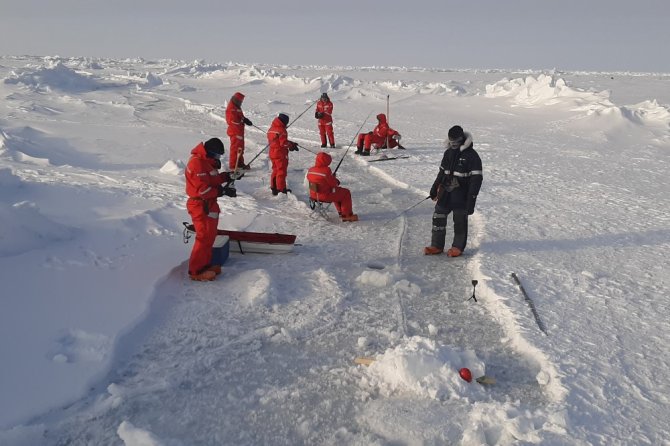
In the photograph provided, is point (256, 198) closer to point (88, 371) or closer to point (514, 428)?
point (88, 371)

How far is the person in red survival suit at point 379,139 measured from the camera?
12.3 m

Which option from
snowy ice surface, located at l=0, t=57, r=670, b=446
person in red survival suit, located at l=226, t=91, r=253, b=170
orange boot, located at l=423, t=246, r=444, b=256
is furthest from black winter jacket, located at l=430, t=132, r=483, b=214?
person in red survival suit, located at l=226, t=91, r=253, b=170

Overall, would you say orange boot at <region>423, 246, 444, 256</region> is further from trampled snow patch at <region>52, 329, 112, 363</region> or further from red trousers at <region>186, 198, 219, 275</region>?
trampled snow patch at <region>52, 329, 112, 363</region>

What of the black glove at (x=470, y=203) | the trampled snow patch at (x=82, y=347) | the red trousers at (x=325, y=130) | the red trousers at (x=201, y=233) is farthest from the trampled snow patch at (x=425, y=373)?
the red trousers at (x=325, y=130)

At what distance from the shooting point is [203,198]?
15.9 feet

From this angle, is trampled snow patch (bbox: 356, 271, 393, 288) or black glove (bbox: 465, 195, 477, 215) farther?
black glove (bbox: 465, 195, 477, 215)

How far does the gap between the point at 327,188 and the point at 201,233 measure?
2498mm

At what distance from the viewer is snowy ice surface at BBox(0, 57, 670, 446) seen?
3104 millimetres

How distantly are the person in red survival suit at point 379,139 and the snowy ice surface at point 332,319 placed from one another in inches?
124

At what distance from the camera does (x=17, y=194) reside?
22.9 feet

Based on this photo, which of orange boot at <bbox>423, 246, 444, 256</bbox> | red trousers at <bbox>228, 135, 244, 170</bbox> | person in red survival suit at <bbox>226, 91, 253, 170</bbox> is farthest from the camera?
red trousers at <bbox>228, 135, 244, 170</bbox>

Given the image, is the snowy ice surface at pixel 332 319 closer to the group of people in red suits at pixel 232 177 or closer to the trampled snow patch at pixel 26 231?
the trampled snow patch at pixel 26 231

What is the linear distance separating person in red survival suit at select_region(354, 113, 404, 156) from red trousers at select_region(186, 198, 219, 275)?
7742 millimetres

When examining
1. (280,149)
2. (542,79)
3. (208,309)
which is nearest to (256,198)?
(280,149)
